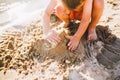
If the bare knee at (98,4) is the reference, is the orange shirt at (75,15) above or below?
below

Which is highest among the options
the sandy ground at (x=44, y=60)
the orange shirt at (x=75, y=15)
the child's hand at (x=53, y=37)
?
the orange shirt at (x=75, y=15)

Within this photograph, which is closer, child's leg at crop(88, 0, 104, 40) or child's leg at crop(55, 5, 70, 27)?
child's leg at crop(88, 0, 104, 40)

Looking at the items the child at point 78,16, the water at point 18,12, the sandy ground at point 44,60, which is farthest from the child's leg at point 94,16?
the water at point 18,12

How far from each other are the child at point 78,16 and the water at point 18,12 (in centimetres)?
69

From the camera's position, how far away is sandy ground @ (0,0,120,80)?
260 centimetres

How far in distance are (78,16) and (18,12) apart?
1.30 meters

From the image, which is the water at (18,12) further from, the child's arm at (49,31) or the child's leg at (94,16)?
the child's leg at (94,16)

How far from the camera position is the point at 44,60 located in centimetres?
280

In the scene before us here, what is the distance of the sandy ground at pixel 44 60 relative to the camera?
2.60 meters

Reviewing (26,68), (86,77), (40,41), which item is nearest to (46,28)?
(40,41)

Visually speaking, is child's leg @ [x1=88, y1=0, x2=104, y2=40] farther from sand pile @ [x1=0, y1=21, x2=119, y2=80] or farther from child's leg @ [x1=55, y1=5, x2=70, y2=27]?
child's leg @ [x1=55, y1=5, x2=70, y2=27]

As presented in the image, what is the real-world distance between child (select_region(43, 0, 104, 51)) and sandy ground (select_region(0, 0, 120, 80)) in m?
0.09

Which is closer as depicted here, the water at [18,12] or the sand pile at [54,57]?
the sand pile at [54,57]

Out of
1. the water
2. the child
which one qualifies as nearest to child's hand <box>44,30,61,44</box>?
the child
